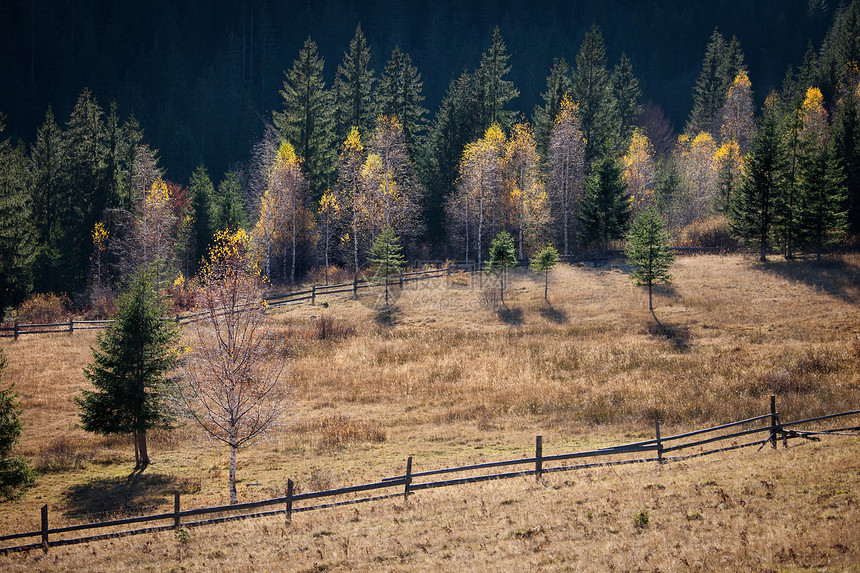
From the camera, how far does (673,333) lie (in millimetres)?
35500

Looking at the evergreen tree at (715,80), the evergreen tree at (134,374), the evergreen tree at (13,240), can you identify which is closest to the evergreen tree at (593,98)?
the evergreen tree at (715,80)

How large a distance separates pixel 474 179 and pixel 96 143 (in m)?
39.0

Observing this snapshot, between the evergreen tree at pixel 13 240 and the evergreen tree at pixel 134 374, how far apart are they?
36.0m

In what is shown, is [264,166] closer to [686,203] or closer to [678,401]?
[678,401]

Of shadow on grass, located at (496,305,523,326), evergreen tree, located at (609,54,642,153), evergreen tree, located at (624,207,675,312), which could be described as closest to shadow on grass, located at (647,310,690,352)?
evergreen tree, located at (624,207,675,312)

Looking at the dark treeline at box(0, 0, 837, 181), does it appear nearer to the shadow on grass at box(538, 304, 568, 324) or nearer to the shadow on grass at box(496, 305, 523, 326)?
the shadow on grass at box(496, 305, 523, 326)

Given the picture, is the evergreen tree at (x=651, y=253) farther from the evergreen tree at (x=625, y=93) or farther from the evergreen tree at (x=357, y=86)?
the evergreen tree at (x=625, y=93)

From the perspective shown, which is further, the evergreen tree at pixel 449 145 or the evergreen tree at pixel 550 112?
the evergreen tree at pixel 449 145

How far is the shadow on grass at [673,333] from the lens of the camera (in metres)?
33.6

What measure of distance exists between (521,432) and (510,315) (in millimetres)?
17775

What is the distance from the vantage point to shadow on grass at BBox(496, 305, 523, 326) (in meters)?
40.8

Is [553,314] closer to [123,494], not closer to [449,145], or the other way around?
[123,494]

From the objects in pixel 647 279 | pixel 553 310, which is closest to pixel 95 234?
pixel 553 310

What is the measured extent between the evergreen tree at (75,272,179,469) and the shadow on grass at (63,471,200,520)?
1.85m
